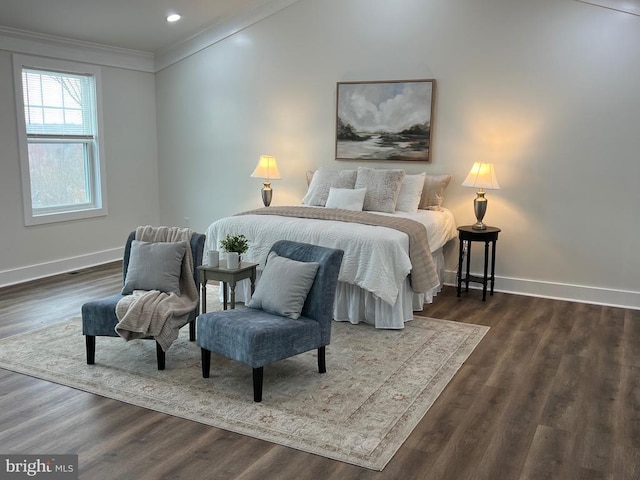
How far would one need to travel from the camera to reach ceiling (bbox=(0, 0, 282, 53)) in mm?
5480

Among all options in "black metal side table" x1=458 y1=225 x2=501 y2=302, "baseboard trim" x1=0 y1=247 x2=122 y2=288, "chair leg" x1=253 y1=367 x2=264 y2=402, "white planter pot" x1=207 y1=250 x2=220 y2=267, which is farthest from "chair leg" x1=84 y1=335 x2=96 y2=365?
"black metal side table" x1=458 y1=225 x2=501 y2=302

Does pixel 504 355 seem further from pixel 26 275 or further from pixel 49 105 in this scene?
pixel 49 105

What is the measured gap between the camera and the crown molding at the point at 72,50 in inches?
225

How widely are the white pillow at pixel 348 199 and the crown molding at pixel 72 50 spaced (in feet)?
10.5

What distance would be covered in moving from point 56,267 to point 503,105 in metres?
4.90

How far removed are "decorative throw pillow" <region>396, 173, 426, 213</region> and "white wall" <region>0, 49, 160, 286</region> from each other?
3.47m

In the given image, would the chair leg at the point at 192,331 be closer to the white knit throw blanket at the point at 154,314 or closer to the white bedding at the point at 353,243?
the white knit throw blanket at the point at 154,314

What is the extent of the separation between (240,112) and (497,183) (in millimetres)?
3150

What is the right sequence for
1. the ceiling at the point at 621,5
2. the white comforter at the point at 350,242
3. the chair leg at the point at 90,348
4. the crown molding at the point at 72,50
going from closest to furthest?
1. the chair leg at the point at 90,348
2. the white comforter at the point at 350,242
3. the ceiling at the point at 621,5
4. the crown molding at the point at 72,50

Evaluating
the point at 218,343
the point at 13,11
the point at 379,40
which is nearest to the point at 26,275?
the point at 13,11

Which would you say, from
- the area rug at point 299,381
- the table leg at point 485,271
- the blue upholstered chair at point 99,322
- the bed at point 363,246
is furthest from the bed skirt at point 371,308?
the blue upholstered chair at point 99,322

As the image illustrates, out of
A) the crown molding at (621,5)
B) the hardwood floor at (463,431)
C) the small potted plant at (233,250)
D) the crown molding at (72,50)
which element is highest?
the crown molding at (621,5)

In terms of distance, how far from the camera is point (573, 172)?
18.0 feet

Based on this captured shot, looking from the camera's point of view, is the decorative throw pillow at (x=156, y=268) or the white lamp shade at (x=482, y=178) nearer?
the decorative throw pillow at (x=156, y=268)
